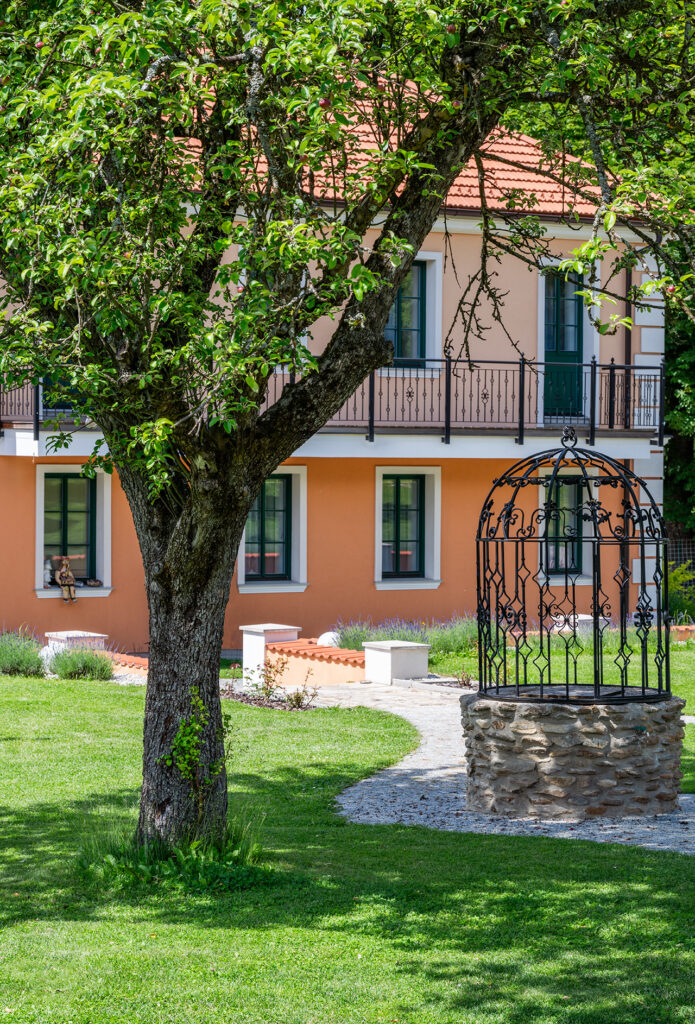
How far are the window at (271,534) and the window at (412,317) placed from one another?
2856 millimetres

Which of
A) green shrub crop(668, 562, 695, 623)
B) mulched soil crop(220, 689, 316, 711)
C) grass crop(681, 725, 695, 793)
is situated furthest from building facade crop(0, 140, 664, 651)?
grass crop(681, 725, 695, 793)

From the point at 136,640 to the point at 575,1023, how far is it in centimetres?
1407

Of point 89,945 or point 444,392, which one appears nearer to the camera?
point 89,945

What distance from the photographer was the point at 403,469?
20062mm

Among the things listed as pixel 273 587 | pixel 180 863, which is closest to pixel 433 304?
pixel 273 587

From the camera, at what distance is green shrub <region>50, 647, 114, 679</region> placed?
14734 millimetres

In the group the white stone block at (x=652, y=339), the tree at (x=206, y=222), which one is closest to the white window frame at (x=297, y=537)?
the white stone block at (x=652, y=339)

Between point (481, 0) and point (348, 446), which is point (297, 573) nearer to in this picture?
point (348, 446)

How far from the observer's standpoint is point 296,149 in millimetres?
6613

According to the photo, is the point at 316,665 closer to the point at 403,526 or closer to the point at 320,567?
the point at 320,567

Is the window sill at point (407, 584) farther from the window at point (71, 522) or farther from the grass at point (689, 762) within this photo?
the grass at point (689, 762)

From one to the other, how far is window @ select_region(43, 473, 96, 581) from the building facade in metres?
0.02

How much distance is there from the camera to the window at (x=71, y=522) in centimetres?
1805

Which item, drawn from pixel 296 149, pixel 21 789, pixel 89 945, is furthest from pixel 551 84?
pixel 21 789
